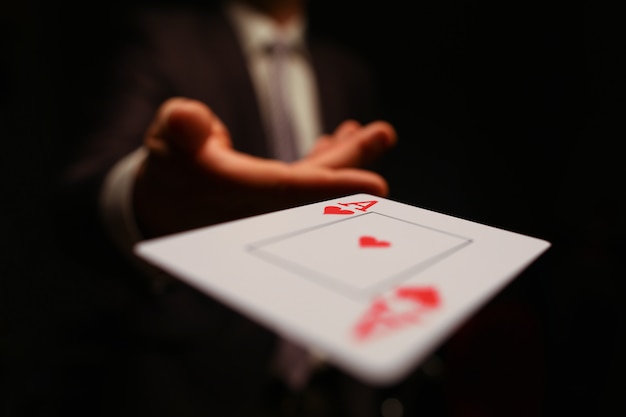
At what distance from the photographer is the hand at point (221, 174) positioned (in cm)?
35

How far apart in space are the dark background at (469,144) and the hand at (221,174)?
108 mm

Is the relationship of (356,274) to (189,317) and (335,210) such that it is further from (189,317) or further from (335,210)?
(189,317)

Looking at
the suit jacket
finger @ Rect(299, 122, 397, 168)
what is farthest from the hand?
the suit jacket

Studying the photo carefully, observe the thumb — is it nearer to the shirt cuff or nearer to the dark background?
the shirt cuff

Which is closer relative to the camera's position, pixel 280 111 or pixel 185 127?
pixel 185 127

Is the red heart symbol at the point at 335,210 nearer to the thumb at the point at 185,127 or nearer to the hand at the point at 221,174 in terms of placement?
the hand at the point at 221,174

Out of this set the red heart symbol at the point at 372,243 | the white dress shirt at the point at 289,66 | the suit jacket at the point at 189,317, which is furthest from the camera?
the white dress shirt at the point at 289,66

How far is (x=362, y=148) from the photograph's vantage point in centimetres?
41

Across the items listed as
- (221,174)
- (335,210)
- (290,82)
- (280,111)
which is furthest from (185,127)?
(290,82)

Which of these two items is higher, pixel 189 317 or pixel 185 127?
pixel 185 127

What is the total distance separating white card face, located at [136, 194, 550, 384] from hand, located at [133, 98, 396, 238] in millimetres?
37

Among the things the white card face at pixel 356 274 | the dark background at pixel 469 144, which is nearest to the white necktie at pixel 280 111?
the dark background at pixel 469 144

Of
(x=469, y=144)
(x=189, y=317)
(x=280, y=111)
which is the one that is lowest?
(x=189, y=317)

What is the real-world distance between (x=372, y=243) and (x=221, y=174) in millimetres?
166
